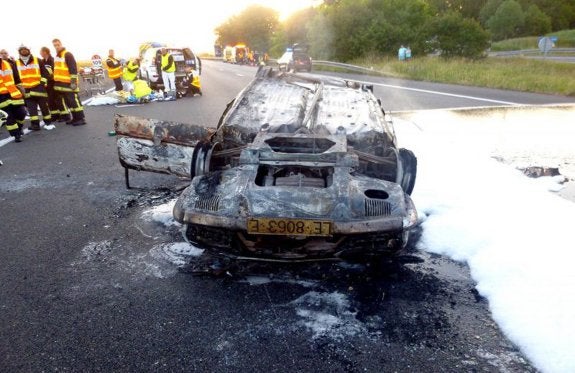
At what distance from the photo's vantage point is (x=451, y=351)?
2.33m

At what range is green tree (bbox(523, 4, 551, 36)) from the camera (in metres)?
54.4

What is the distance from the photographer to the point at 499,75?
587 inches

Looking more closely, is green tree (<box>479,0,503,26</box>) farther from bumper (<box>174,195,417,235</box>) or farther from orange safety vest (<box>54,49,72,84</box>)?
bumper (<box>174,195,417,235</box>)

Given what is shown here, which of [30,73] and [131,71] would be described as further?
[131,71]

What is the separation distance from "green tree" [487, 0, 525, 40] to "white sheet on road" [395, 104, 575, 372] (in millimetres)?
55004

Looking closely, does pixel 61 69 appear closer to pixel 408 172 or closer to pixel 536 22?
pixel 408 172

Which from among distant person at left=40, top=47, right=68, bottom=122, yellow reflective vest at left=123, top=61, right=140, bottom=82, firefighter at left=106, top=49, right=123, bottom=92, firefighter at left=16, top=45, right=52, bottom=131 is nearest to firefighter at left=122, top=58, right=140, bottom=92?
yellow reflective vest at left=123, top=61, right=140, bottom=82

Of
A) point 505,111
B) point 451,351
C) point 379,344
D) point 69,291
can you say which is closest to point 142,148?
point 69,291

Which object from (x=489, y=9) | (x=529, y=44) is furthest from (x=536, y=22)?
(x=529, y=44)

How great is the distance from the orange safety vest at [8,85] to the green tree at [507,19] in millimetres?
56788

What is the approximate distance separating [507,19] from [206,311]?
61843 mm

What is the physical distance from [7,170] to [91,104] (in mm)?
7276

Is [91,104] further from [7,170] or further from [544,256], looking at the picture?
[544,256]

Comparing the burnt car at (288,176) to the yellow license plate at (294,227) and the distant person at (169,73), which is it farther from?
the distant person at (169,73)
